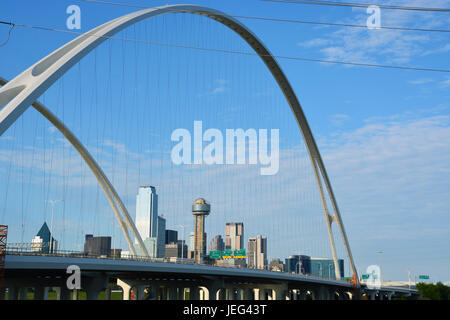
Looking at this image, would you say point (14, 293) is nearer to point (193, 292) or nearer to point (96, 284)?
point (96, 284)

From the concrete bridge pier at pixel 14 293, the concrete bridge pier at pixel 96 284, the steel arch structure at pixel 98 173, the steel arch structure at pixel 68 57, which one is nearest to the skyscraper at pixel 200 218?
the steel arch structure at pixel 98 173

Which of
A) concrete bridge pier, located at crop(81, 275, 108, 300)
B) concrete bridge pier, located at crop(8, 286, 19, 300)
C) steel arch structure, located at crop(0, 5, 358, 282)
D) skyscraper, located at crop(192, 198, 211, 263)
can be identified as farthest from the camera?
skyscraper, located at crop(192, 198, 211, 263)

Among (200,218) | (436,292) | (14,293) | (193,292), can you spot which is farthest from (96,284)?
(200,218)

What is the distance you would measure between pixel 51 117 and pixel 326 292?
73.2 meters

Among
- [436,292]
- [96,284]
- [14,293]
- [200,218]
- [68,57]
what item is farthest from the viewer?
[200,218]

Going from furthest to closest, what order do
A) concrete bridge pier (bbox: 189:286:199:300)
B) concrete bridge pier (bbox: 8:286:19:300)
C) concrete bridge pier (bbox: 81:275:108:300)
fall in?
concrete bridge pier (bbox: 189:286:199:300) → concrete bridge pier (bbox: 8:286:19:300) → concrete bridge pier (bbox: 81:275:108:300)

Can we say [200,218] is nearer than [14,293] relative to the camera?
No

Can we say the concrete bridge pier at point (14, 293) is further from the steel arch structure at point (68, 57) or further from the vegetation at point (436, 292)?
the vegetation at point (436, 292)

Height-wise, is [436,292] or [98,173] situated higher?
[98,173]

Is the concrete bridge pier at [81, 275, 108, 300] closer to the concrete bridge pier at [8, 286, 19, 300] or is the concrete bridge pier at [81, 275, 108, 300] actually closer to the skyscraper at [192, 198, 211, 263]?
the concrete bridge pier at [8, 286, 19, 300]

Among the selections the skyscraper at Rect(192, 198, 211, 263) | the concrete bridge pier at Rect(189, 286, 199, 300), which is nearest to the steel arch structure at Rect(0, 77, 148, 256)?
the concrete bridge pier at Rect(189, 286, 199, 300)

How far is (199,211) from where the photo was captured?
161250mm
